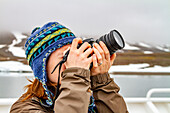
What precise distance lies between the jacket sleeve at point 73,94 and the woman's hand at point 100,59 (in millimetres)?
89

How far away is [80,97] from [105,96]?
19 cm

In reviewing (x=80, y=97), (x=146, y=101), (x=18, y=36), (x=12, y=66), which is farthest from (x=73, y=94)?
(x=18, y=36)

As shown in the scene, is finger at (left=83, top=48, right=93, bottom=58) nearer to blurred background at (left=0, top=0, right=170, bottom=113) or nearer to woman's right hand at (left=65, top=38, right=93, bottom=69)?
woman's right hand at (left=65, top=38, right=93, bottom=69)

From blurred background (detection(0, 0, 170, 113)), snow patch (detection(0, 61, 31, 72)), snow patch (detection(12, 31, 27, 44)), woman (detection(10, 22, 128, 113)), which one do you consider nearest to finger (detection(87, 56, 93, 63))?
woman (detection(10, 22, 128, 113))

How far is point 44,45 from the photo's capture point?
625 millimetres

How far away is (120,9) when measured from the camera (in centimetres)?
298

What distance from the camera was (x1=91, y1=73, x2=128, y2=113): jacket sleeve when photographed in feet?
2.05

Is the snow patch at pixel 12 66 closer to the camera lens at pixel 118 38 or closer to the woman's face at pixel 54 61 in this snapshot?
the woman's face at pixel 54 61

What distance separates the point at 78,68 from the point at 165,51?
131 inches

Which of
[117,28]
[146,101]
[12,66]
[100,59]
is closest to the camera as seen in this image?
[100,59]

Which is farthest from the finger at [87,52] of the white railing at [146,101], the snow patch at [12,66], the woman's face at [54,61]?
the snow patch at [12,66]

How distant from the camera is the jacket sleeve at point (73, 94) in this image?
0.46 m

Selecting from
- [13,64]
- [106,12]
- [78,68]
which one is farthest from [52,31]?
[106,12]

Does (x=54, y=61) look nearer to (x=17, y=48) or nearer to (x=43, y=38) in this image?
(x=43, y=38)
